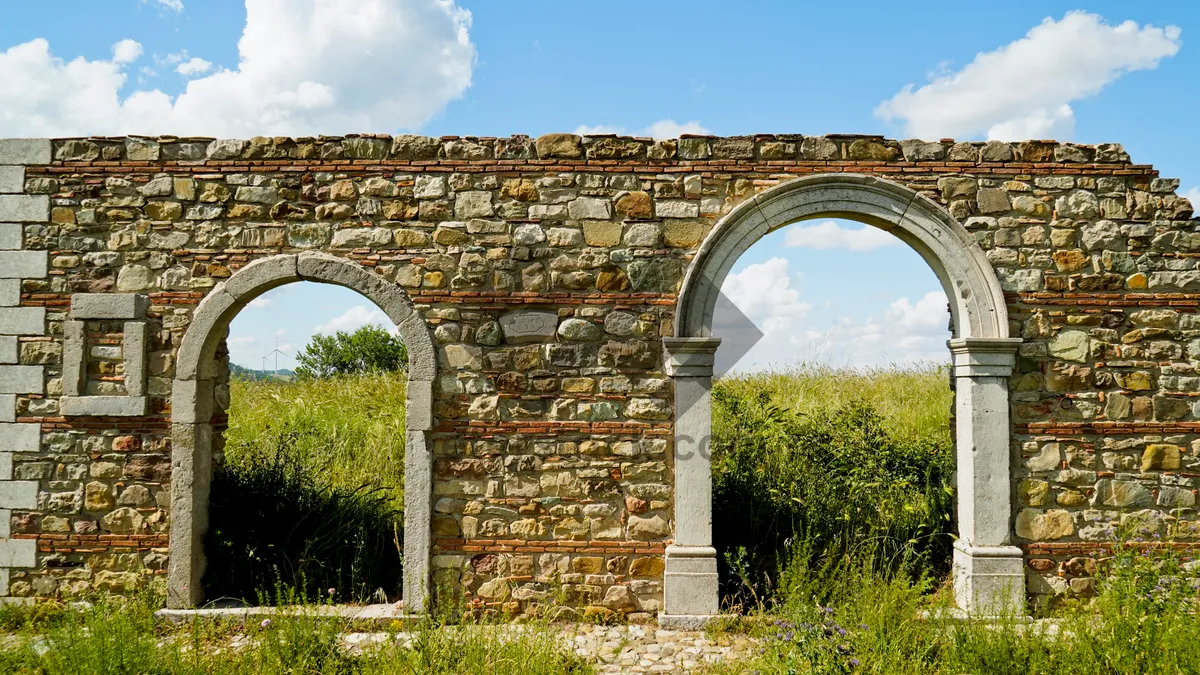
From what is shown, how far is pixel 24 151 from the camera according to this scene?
565 centimetres

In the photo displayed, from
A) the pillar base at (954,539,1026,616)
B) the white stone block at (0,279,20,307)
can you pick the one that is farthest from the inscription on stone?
the white stone block at (0,279,20,307)

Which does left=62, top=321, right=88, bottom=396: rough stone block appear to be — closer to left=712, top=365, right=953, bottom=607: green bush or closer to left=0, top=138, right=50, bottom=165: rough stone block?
left=0, top=138, right=50, bottom=165: rough stone block

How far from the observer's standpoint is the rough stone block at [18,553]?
553 centimetres

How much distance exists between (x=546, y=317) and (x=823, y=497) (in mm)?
2965

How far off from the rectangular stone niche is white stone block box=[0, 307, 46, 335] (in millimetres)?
245

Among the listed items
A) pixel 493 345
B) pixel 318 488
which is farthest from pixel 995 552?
pixel 318 488

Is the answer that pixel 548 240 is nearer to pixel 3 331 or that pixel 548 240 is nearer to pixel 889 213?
pixel 889 213

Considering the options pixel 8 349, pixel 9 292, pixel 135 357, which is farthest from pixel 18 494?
pixel 9 292

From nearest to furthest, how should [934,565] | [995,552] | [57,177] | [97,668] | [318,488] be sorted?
[97,668] → [995,552] → [57,177] → [934,565] → [318,488]

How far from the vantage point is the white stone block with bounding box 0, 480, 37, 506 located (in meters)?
5.54

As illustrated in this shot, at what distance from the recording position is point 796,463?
690 centimetres

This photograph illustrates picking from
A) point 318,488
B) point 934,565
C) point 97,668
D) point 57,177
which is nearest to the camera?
point 97,668

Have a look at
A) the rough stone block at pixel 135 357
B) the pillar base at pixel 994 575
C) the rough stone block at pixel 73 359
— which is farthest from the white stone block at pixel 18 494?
the pillar base at pixel 994 575

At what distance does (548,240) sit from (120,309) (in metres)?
3.31
